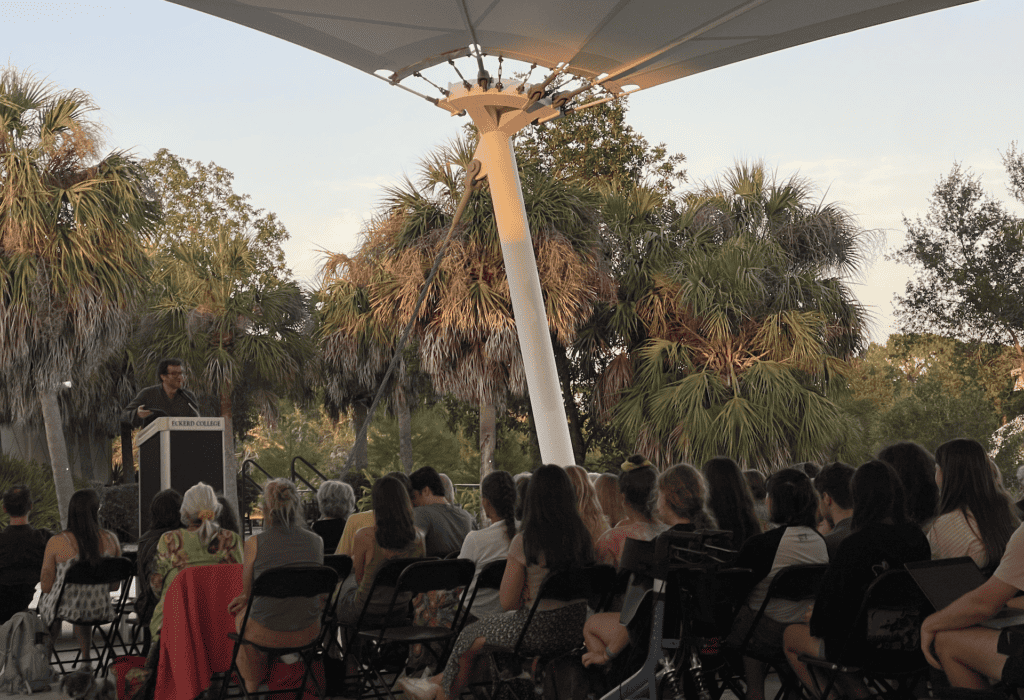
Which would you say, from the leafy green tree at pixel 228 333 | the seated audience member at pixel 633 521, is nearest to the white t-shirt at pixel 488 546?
the seated audience member at pixel 633 521

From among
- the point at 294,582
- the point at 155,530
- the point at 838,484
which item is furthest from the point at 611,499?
the point at 155,530

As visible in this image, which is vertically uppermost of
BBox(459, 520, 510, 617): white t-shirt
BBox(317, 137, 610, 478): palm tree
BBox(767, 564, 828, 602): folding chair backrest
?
BBox(317, 137, 610, 478): palm tree

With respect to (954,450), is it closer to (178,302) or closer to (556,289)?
(556,289)

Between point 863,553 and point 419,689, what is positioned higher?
point 863,553

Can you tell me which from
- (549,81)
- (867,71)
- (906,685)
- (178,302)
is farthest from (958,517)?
(867,71)

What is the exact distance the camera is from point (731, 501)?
4.82 meters

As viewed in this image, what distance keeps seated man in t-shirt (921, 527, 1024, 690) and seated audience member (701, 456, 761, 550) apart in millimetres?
1337

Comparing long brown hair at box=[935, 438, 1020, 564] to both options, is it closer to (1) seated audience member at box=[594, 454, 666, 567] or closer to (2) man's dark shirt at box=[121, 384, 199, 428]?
(1) seated audience member at box=[594, 454, 666, 567]

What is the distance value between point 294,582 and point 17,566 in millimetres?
3203

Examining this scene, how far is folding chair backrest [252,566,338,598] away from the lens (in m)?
4.79

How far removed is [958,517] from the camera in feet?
13.3

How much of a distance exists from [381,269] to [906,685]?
46.8 ft

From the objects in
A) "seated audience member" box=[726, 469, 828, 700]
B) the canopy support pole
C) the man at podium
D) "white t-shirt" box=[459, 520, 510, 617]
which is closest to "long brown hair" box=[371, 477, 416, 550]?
"white t-shirt" box=[459, 520, 510, 617]

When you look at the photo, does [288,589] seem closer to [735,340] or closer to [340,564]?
[340,564]
